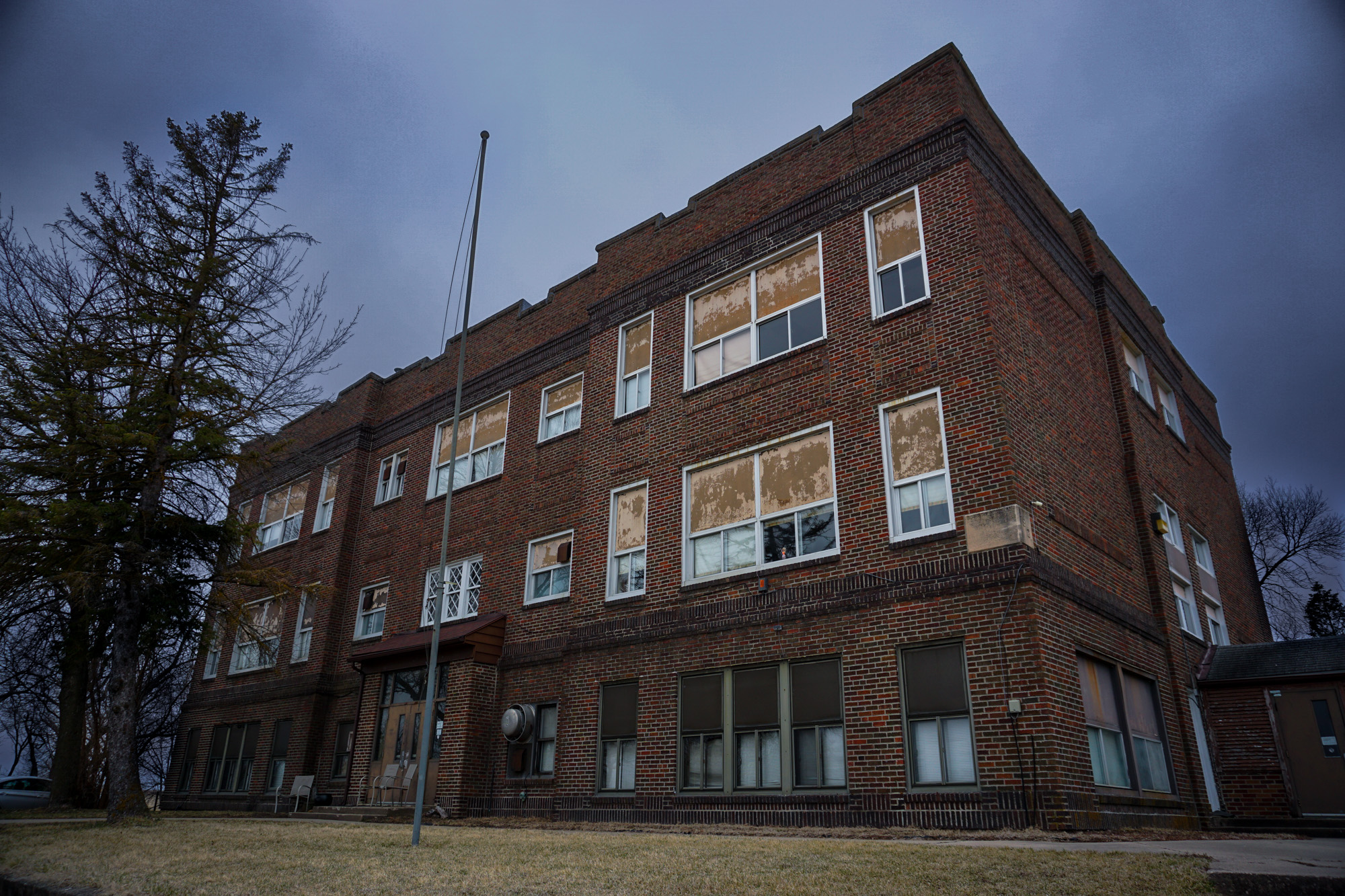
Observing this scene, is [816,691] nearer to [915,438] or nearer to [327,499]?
[915,438]

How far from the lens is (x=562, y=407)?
1952cm

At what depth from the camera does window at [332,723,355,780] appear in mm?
20953

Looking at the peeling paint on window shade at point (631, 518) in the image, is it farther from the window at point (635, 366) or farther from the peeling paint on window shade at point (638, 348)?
the peeling paint on window shade at point (638, 348)

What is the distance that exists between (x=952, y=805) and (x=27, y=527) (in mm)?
14137

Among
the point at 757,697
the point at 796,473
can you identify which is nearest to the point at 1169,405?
the point at 796,473

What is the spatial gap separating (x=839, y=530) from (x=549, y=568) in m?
7.42

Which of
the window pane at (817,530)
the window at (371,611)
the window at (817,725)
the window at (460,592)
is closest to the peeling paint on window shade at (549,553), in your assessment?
the window at (460,592)

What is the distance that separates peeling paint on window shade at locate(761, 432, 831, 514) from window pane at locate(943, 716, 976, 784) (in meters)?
3.67

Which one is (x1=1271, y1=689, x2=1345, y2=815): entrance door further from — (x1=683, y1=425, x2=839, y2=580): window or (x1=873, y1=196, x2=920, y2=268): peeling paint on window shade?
(x1=873, y1=196, x2=920, y2=268): peeling paint on window shade

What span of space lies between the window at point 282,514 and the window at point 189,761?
5.61m

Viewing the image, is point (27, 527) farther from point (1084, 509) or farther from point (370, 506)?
point (1084, 509)

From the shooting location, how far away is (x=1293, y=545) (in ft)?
110

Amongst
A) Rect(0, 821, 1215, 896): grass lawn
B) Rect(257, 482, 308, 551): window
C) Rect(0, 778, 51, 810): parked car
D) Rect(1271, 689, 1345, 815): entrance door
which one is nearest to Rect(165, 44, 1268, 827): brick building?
Rect(1271, 689, 1345, 815): entrance door

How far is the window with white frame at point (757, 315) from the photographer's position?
1466 cm
